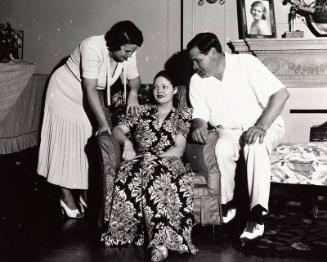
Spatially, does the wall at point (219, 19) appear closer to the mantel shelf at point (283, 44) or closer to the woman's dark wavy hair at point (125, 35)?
the mantel shelf at point (283, 44)

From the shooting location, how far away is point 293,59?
12.8 feet

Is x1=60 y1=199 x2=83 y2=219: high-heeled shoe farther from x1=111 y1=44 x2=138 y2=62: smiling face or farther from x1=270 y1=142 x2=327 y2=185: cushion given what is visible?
x1=270 y1=142 x2=327 y2=185: cushion

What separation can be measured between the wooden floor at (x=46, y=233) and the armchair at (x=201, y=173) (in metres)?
0.17

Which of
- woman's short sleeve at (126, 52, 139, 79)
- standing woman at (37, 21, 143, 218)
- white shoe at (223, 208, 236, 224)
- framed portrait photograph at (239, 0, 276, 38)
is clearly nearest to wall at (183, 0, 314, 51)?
framed portrait photograph at (239, 0, 276, 38)

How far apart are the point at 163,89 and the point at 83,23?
190cm

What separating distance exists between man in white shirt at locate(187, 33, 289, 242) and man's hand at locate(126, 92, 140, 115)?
38 centimetres

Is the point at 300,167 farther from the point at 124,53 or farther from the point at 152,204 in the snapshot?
the point at 124,53

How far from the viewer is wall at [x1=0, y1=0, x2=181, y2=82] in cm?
428

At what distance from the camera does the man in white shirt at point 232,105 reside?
111 inches

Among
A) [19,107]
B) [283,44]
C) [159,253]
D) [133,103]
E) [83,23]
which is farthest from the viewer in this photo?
[83,23]

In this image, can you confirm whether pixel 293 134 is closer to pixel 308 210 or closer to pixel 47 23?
pixel 308 210

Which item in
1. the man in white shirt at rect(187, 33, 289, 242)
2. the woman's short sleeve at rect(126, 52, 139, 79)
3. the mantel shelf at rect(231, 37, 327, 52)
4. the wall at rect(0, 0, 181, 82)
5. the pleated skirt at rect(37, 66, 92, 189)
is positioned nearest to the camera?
the man in white shirt at rect(187, 33, 289, 242)

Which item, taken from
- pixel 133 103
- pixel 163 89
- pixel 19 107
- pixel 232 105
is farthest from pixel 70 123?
pixel 232 105

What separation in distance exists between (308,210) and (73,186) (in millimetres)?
1753
